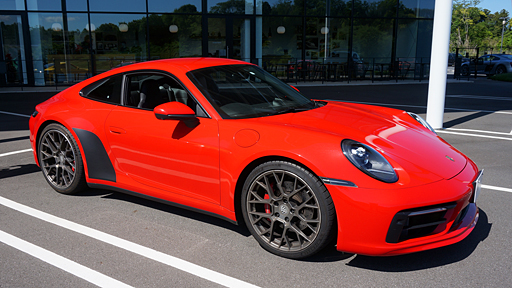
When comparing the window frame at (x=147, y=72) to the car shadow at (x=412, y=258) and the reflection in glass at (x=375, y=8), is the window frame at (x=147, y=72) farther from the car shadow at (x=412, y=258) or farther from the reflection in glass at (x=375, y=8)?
the reflection in glass at (x=375, y=8)

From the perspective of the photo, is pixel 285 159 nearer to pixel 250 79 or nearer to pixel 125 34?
pixel 250 79

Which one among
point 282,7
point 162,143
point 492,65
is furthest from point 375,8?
point 162,143

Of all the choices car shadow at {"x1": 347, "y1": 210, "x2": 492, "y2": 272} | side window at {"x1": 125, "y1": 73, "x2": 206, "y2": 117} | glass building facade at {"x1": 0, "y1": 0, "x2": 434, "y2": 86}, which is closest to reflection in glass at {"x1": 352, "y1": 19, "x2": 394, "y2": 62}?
glass building facade at {"x1": 0, "y1": 0, "x2": 434, "y2": 86}

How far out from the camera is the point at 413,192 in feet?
8.80

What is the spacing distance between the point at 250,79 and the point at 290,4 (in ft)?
58.0

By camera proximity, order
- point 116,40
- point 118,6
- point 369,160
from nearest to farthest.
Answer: point 369,160, point 118,6, point 116,40

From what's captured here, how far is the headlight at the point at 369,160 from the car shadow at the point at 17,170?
4.24 m

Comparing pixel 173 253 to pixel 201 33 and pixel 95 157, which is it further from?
pixel 201 33

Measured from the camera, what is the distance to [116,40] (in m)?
18.5

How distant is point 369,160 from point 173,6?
17.9 m

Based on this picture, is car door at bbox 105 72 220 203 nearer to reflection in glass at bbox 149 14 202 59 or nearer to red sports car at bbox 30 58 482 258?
red sports car at bbox 30 58 482 258

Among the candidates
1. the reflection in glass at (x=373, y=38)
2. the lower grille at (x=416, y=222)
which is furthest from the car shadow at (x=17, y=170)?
the reflection in glass at (x=373, y=38)

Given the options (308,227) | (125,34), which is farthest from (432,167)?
(125,34)

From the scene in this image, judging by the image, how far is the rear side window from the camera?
4078 mm
